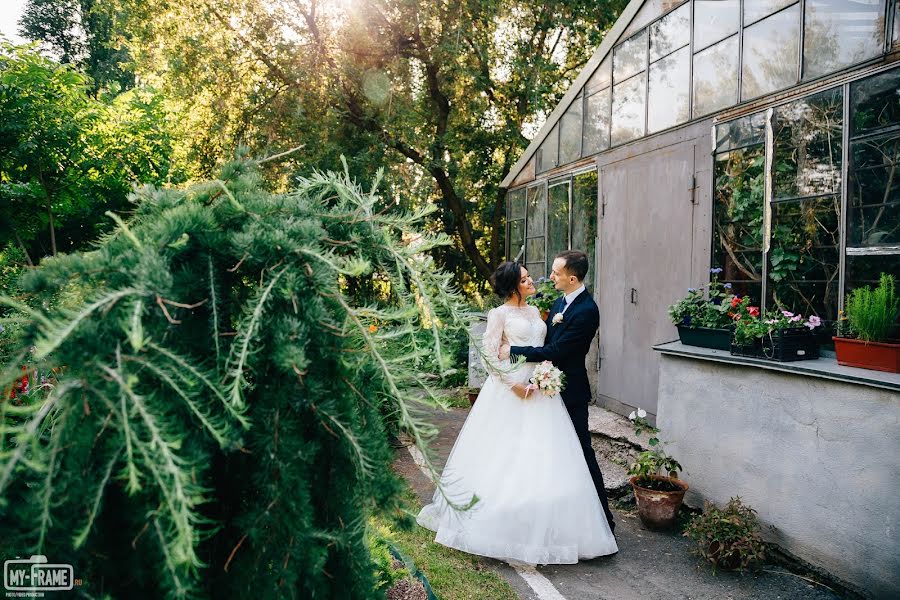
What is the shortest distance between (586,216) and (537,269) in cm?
221

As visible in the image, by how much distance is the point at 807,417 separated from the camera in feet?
14.1

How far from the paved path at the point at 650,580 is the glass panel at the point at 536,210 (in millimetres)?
7240

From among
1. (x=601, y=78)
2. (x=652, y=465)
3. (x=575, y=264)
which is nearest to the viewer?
(x=575, y=264)

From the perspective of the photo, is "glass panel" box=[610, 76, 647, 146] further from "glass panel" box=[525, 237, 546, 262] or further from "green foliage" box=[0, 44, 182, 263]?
"green foliage" box=[0, 44, 182, 263]

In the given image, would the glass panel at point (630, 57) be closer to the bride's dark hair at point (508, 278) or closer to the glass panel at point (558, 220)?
the glass panel at point (558, 220)

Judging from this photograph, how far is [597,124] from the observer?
30.2 ft

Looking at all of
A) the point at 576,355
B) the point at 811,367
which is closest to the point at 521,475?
the point at 576,355

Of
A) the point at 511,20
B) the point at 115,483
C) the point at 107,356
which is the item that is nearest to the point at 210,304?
the point at 107,356

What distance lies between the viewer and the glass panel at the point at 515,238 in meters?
12.4

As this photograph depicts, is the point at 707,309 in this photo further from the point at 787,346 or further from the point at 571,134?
the point at 571,134

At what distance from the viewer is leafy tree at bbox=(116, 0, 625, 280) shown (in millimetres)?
13656

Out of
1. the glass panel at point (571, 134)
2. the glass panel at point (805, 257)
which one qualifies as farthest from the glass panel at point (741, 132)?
the glass panel at point (571, 134)

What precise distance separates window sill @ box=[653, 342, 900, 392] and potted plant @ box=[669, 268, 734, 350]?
98 millimetres

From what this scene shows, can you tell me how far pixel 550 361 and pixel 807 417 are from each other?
1.85 metres
